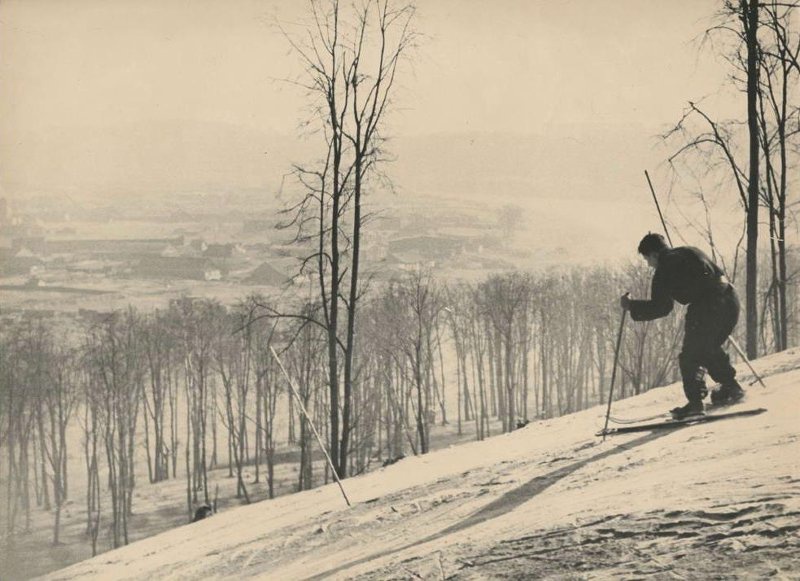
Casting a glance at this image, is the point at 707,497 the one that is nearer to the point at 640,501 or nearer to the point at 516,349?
the point at 640,501

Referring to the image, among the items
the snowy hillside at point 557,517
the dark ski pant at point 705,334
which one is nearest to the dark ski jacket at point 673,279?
the dark ski pant at point 705,334

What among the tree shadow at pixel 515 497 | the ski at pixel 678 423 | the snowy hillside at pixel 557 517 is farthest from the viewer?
the ski at pixel 678 423

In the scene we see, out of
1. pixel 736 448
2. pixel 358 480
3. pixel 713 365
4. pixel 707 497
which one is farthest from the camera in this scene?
pixel 358 480

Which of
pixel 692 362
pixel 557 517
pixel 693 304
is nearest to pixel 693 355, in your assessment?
pixel 692 362

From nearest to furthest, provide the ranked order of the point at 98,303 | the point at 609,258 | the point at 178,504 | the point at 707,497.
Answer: the point at 707,497, the point at 178,504, the point at 98,303, the point at 609,258

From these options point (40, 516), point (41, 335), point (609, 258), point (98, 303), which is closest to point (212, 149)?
point (98, 303)

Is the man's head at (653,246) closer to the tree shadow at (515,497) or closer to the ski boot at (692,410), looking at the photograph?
the ski boot at (692,410)
